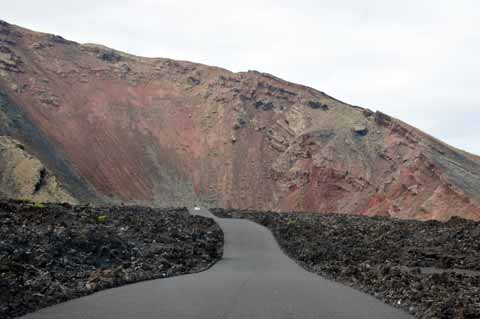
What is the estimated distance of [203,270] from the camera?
68.4 feet

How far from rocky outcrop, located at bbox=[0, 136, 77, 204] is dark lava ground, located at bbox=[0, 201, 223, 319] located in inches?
810

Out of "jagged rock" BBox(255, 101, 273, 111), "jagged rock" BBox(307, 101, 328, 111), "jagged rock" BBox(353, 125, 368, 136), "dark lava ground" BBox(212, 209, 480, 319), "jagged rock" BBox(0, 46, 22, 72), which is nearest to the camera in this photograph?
"dark lava ground" BBox(212, 209, 480, 319)

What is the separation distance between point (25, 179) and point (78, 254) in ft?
117

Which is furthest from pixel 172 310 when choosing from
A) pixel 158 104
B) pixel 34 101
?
pixel 158 104

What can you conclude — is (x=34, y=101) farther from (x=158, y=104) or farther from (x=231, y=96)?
(x=231, y=96)

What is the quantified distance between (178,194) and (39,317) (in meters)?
64.5

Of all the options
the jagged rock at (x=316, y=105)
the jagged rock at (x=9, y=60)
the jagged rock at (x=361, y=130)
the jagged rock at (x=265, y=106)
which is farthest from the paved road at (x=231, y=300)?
the jagged rock at (x=265, y=106)

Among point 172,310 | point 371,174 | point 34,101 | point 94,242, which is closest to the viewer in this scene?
point 172,310

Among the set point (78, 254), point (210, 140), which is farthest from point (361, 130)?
point (78, 254)

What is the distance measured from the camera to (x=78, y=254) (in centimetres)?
1869

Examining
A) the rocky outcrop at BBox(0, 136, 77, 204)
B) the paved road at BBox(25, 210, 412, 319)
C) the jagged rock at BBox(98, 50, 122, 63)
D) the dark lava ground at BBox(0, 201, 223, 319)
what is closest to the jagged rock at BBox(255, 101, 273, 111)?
the jagged rock at BBox(98, 50, 122, 63)

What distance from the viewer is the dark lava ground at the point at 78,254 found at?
42.4 feet

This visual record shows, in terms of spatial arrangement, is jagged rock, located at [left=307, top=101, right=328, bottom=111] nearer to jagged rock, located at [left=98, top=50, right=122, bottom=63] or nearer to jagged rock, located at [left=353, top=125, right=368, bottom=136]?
jagged rock, located at [left=353, top=125, right=368, bottom=136]

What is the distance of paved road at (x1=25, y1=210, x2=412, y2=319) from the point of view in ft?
36.4
